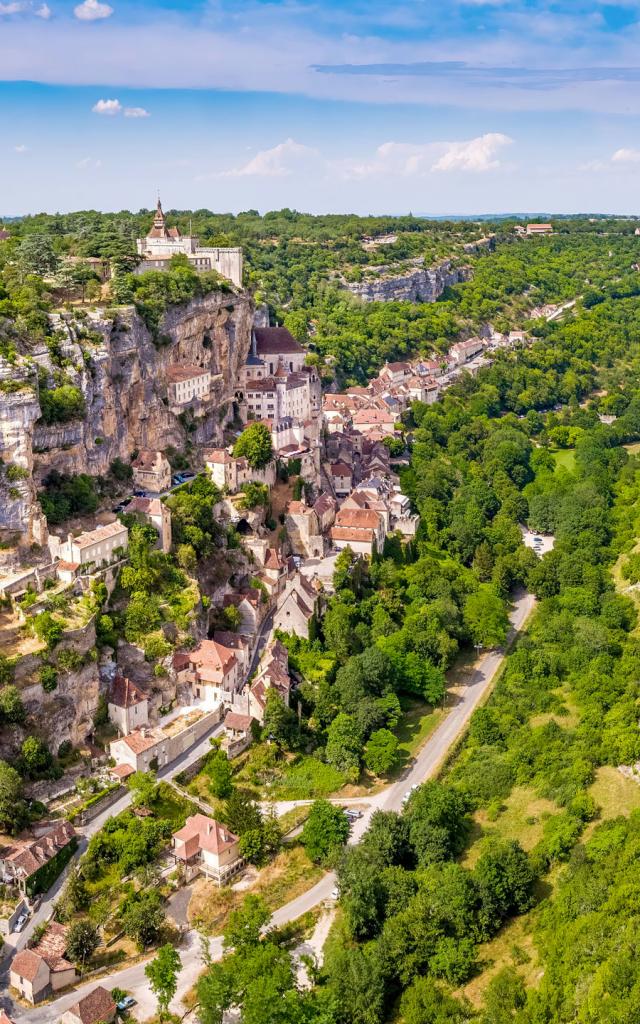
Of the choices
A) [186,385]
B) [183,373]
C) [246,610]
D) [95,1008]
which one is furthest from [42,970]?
[183,373]

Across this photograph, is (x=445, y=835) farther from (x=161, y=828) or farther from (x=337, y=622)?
(x=337, y=622)

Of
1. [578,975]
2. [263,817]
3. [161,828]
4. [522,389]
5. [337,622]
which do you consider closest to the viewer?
[578,975]

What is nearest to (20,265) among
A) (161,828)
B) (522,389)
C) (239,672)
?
(239,672)

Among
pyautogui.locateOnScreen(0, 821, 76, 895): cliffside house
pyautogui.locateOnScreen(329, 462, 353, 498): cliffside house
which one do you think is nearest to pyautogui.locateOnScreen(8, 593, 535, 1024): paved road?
pyautogui.locateOnScreen(0, 821, 76, 895): cliffside house

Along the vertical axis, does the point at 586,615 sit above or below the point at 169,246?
below

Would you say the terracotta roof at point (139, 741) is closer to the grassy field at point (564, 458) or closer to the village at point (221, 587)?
the village at point (221, 587)

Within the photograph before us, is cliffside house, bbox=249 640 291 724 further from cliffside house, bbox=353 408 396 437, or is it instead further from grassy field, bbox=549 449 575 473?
grassy field, bbox=549 449 575 473

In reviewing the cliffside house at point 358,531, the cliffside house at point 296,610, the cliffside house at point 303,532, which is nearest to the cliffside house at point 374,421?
the cliffside house at point 358,531

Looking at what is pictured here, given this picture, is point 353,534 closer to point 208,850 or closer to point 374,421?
point 374,421
